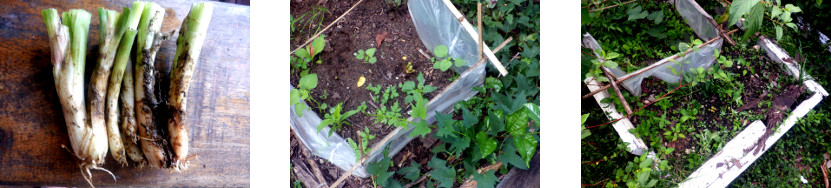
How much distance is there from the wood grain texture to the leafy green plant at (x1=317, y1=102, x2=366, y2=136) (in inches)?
6.5

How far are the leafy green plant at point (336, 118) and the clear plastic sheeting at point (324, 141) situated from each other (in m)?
0.02

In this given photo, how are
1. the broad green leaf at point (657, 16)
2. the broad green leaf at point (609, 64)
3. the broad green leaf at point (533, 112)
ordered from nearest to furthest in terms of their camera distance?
the broad green leaf at point (533, 112), the broad green leaf at point (609, 64), the broad green leaf at point (657, 16)

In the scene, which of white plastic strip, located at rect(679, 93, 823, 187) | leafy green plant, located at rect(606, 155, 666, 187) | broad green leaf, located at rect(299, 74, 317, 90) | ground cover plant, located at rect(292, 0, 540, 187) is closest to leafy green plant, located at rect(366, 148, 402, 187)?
Result: ground cover plant, located at rect(292, 0, 540, 187)

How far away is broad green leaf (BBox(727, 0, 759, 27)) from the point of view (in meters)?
0.83

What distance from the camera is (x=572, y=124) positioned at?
0.50m

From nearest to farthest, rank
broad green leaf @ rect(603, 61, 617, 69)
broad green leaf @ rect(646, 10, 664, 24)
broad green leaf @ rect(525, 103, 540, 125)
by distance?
broad green leaf @ rect(525, 103, 540, 125), broad green leaf @ rect(603, 61, 617, 69), broad green leaf @ rect(646, 10, 664, 24)

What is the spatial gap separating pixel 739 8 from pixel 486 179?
0.59m

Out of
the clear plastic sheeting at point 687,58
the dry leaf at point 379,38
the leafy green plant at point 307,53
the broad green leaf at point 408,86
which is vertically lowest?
the clear plastic sheeting at point 687,58

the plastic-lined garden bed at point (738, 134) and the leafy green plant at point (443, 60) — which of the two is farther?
the leafy green plant at point (443, 60)

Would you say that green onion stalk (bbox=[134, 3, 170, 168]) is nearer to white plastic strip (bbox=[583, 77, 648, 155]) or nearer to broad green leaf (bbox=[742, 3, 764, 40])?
white plastic strip (bbox=[583, 77, 648, 155])

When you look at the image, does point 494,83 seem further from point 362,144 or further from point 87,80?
point 87,80

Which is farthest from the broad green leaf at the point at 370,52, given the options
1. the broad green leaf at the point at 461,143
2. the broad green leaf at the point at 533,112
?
the broad green leaf at the point at 533,112

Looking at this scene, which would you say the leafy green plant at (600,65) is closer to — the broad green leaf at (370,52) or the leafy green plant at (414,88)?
the leafy green plant at (414,88)

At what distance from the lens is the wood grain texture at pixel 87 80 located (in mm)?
847
